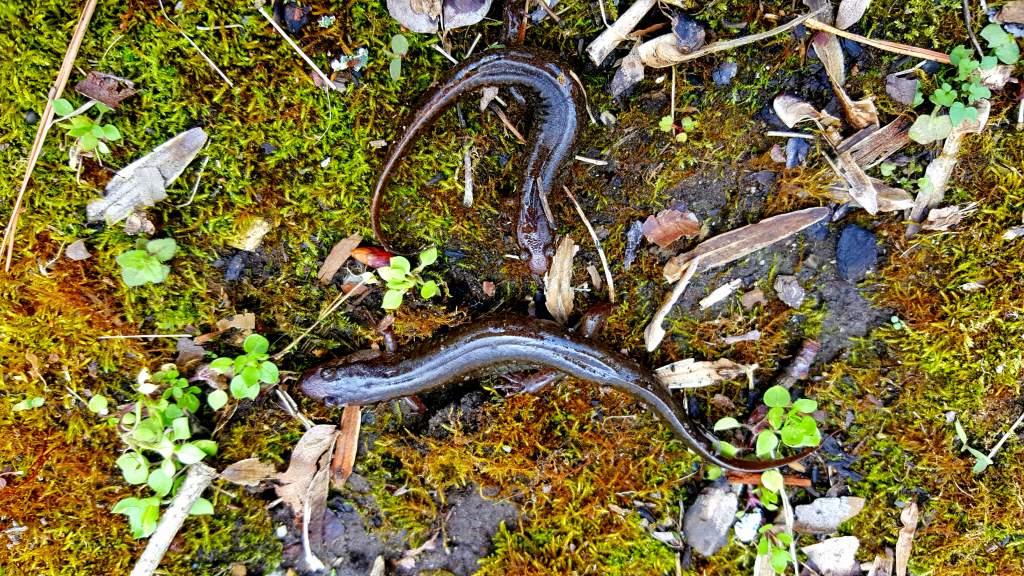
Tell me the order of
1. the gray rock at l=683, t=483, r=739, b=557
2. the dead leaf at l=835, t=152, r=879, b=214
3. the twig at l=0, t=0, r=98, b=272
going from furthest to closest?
1. the gray rock at l=683, t=483, r=739, b=557
2. the dead leaf at l=835, t=152, r=879, b=214
3. the twig at l=0, t=0, r=98, b=272

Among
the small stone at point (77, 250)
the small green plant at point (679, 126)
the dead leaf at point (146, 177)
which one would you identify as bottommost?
the small green plant at point (679, 126)

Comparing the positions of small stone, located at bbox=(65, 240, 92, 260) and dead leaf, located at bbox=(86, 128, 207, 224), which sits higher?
dead leaf, located at bbox=(86, 128, 207, 224)

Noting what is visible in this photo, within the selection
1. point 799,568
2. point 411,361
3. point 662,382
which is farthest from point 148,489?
point 799,568

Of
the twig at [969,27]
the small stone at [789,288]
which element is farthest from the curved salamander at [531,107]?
the twig at [969,27]

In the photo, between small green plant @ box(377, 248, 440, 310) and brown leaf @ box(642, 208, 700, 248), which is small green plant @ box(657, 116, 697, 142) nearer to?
brown leaf @ box(642, 208, 700, 248)

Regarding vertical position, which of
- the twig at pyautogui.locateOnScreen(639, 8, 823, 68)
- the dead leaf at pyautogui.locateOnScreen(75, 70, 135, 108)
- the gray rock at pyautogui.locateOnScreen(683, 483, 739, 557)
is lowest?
the gray rock at pyautogui.locateOnScreen(683, 483, 739, 557)

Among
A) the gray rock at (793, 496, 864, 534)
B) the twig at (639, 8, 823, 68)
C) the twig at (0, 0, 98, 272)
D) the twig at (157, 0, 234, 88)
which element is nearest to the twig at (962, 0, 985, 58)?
the twig at (639, 8, 823, 68)

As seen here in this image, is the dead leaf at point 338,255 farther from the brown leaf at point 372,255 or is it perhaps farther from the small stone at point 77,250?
the small stone at point 77,250

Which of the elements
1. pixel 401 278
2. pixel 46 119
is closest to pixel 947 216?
pixel 401 278
